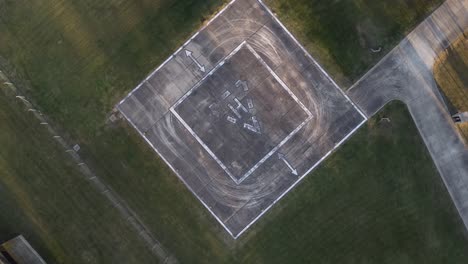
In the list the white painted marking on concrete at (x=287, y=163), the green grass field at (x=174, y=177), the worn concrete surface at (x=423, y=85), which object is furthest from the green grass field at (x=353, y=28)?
the white painted marking on concrete at (x=287, y=163)

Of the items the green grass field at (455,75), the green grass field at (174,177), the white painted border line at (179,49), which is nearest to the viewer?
the green grass field at (174,177)

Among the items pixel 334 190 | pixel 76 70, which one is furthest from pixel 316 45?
pixel 76 70

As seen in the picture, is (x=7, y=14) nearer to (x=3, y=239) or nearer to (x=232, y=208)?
(x=3, y=239)

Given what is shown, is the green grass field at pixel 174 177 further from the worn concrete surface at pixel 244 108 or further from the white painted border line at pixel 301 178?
the worn concrete surface at pixel 244 108

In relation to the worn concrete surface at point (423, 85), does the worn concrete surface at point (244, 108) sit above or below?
above

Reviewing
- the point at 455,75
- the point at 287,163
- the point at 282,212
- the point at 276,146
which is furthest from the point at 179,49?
the point at 455,75

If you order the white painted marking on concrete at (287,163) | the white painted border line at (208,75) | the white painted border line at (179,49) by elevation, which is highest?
the white painted border line at (179,49)
